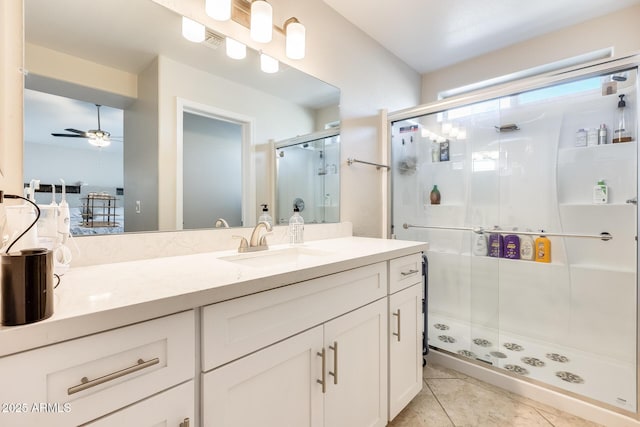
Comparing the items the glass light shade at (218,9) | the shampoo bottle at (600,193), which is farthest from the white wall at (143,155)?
the shampoo bottle at (600,193)

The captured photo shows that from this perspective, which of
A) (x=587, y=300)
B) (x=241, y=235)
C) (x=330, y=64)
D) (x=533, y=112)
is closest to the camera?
(x=241, y=235)

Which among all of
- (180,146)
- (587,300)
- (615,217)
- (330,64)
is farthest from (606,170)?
(180,146)

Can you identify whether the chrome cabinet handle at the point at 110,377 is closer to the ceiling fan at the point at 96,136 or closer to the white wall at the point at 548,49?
the ceiling fan at the point at 96,136

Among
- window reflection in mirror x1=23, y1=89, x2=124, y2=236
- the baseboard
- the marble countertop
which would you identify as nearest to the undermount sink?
the marble countertop

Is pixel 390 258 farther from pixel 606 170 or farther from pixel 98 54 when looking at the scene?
pixel 606 170

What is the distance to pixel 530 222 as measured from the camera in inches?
92.7

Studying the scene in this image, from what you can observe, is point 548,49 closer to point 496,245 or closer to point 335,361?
point 496,245

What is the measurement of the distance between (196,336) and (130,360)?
0.13 metres

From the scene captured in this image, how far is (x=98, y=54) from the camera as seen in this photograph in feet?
3.42

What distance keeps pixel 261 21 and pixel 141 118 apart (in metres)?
0.74

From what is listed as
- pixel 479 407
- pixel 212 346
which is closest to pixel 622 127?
pixel 479 407

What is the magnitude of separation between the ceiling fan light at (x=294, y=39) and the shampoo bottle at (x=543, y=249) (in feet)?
7.23

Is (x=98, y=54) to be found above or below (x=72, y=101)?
above

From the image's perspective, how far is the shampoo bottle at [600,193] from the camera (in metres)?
2.04
